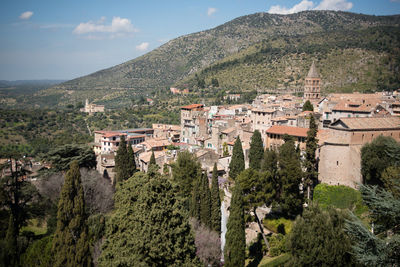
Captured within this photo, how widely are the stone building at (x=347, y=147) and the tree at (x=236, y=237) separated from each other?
996 centimetres

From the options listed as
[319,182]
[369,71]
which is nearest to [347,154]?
[319,182]

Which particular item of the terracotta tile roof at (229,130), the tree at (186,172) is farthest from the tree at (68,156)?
the terracotta tile roof at (229,130)

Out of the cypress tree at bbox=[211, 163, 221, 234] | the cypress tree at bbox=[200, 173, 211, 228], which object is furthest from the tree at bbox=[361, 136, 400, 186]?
the cypress tree at bbox=[200, 173, 211, 228]

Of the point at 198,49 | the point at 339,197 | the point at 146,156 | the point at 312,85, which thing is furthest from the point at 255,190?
the point at 198,49

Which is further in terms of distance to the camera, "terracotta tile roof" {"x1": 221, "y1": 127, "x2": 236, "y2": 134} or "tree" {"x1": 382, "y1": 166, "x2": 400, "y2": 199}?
"terracotta tile roof" {"x1": 221, "y1": 127, "x2": 236, "y2": 134}

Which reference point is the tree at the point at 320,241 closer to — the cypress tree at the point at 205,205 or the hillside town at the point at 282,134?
the hillside town at the point at 282,134

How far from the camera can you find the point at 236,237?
18609 millimetres

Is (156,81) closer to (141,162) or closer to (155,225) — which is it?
(141,162)

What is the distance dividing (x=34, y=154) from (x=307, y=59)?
8158 centimetres

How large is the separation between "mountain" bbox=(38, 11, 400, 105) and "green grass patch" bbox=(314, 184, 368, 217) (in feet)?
393

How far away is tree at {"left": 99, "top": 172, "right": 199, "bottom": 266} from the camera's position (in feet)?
40.2

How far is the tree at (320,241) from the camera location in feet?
50.0

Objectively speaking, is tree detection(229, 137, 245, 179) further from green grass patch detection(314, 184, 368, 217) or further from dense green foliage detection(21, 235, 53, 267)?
dense green foliage detection(21, 235, 53, 267)

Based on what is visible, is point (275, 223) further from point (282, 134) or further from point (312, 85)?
point (312, 85)
